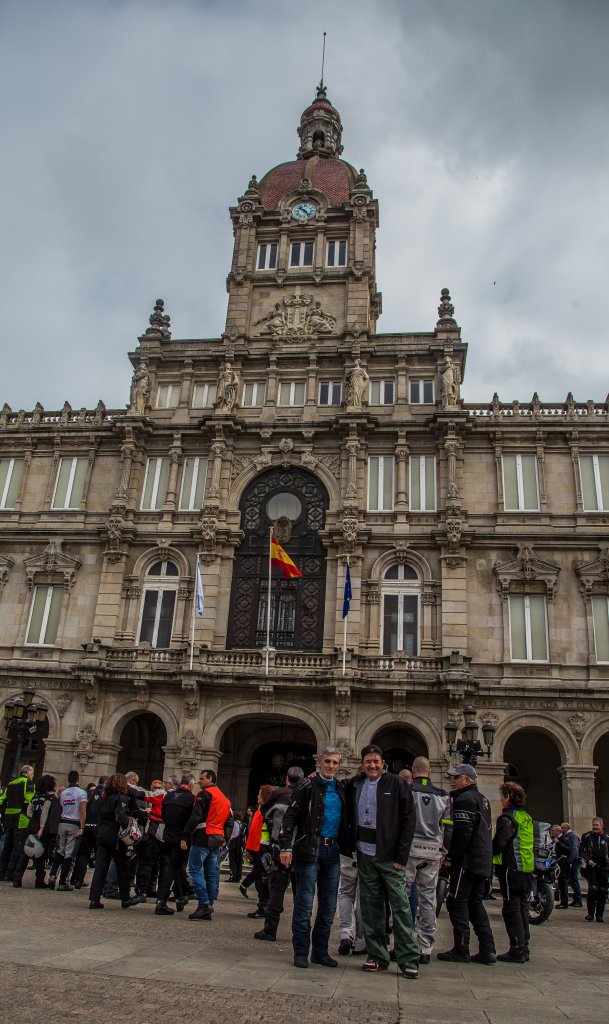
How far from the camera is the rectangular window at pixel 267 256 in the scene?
38906 millimetres

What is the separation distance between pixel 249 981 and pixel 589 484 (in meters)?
27.8

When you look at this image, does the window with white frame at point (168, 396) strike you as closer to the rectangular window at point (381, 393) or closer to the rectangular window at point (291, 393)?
the rectangular window at point (291, 393)

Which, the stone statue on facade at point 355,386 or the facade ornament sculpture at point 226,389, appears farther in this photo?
the facade ornament sculpture at point 226,389

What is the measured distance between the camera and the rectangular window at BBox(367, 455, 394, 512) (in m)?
33.0

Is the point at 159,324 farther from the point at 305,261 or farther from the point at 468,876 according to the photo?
the point at 468,876

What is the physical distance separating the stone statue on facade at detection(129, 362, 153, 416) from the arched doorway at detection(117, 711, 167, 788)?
42.8 feet

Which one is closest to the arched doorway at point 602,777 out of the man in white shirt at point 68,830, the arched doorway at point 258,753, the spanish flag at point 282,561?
the arched doorway at point 258,753

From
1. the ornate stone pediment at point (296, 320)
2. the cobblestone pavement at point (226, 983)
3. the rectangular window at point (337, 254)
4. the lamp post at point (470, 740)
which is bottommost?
the cobblestone pavement at point (226, 983)

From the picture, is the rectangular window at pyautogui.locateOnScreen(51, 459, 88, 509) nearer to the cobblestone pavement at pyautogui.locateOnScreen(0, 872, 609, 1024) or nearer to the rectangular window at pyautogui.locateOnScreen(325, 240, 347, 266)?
the rectangular window at pyautogui.locateOnScreen(325, 240, 347, 266)

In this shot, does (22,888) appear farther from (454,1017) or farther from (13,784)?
(454,1017)

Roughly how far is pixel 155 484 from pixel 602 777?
845 inches

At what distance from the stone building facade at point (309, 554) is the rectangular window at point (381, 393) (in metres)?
0.12

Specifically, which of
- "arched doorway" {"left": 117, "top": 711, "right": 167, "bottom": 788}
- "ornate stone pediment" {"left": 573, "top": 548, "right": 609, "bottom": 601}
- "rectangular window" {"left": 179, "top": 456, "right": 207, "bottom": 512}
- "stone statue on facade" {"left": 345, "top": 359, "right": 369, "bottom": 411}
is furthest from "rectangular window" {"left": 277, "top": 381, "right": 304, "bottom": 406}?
"arched doorway" {"left": 117, "top": 711, "right": 167, "bottom": 788}

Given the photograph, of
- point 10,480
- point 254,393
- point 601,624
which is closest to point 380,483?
point 254,393
